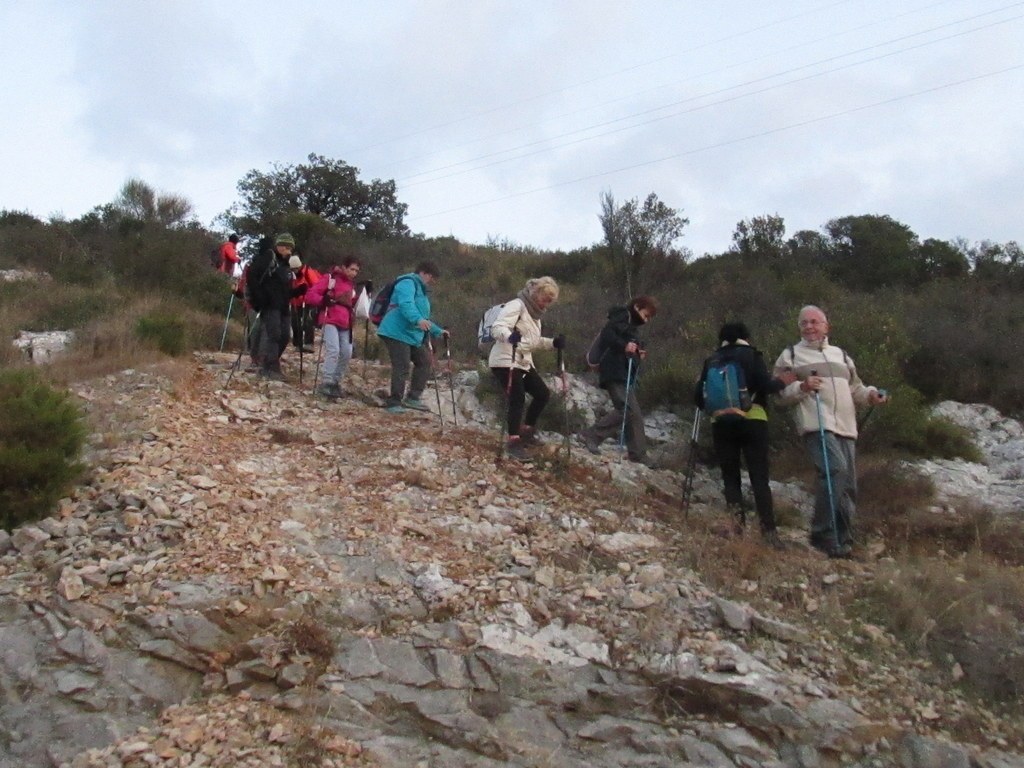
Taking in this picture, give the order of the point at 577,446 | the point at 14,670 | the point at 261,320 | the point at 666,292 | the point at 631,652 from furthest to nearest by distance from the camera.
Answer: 1. the point at 666,292
2. the point at 261,320
3. the point at 577,446
4. the point at 631,652
5. the point at 14,670

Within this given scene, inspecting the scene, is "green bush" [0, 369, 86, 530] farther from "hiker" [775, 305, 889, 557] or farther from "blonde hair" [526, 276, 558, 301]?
"hiker" [775, 305, 889, 557]

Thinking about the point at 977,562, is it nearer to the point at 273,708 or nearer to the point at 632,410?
the point at 632,410

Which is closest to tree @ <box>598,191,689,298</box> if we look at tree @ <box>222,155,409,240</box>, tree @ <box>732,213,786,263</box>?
tree @ <box>732,213,786,263</box>

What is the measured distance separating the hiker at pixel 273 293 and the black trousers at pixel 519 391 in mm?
3183

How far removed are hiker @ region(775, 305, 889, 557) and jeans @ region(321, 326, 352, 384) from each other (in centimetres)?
481

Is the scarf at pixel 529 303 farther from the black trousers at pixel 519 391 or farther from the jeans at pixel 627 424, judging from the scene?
the jeans at pixel 627 424

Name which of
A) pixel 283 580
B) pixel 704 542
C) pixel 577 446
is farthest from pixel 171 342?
pixel 704 542

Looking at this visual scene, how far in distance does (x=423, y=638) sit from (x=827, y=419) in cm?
359

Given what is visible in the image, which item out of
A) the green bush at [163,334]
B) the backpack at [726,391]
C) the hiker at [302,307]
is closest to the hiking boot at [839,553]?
the backpack at [726,391]

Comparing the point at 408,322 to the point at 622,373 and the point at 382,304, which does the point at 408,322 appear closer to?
the point at 382,304

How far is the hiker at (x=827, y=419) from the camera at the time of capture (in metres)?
6.91

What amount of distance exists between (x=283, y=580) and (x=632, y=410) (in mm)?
4566

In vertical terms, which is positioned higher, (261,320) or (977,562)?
(261,320)

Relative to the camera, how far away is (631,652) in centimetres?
539
